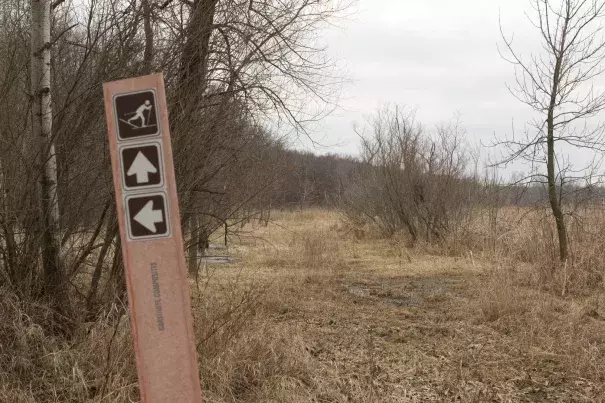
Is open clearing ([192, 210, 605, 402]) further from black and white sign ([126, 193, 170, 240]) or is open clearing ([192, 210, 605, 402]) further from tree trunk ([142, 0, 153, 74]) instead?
tree trunk ([142, 0, 153, 74])

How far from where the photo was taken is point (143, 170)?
2277mm

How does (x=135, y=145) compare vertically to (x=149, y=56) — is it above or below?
below

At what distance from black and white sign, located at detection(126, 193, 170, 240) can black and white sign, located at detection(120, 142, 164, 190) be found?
0.05 m

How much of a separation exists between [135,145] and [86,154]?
2.77m

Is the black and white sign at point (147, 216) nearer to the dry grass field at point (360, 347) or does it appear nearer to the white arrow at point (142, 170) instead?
the white arrow at point (142, 170)

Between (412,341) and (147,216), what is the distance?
14.2 feet

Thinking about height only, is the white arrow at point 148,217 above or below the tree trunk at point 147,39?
below

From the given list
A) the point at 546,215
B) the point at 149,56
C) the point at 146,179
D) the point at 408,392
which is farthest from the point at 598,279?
the point at 146,179

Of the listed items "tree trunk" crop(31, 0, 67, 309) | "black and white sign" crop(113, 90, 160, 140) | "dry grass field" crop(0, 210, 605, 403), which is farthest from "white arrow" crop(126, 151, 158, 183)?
"tree trunk" crop(31, 0, 67, 309)

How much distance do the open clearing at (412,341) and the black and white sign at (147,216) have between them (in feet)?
6.56

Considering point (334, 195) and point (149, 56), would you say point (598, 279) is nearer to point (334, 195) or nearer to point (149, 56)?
point (149, 56)

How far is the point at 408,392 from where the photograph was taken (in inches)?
174

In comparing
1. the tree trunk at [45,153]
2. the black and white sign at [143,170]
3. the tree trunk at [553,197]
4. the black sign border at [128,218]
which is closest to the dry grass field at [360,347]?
the tree trunk at [45,153]

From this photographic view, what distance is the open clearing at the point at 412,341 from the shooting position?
437cm
